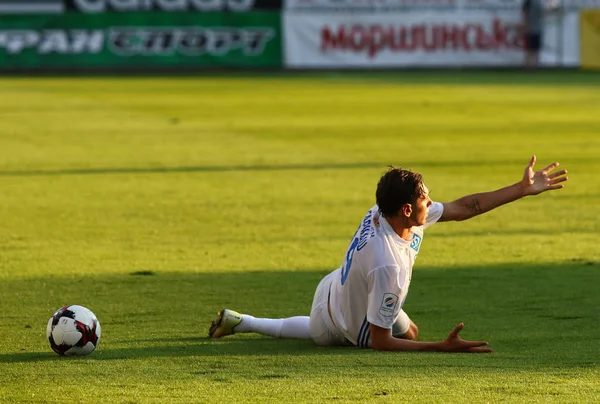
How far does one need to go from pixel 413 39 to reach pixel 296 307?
123 ft

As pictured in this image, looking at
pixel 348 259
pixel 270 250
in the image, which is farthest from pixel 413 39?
pixel 348 259

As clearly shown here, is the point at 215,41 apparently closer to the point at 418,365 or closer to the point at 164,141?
the point at 164,141

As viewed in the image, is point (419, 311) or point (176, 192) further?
point (176, 192)

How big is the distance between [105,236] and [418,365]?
5.70m

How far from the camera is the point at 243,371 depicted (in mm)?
6488

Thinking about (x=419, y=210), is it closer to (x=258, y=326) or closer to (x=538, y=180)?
(x=538, y=180)

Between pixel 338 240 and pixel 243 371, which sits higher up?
pixel 243 371

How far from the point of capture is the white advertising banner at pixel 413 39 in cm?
4488

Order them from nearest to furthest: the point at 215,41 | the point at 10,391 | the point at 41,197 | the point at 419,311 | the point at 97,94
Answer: the point at 10,391
the point at 419,311
the point at 41,197
the point at 97,94
the point at 215,41

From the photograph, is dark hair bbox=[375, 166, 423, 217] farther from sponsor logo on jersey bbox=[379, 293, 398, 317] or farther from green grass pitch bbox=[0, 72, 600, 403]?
green grass pitch bbox=[0, 72, 600, 403]

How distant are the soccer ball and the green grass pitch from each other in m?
0.11

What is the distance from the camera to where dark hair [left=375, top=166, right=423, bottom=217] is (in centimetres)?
665

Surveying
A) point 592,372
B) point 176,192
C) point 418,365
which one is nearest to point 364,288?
point 418,365

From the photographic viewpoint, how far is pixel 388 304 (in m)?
6.67
